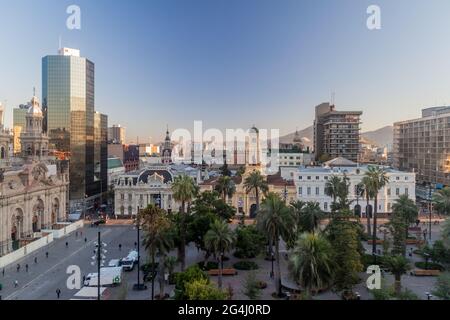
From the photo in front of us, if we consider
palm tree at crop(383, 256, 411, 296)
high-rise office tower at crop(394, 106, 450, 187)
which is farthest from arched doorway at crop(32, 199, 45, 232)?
high-rise office tower at crop(394, 106, 450, 187)

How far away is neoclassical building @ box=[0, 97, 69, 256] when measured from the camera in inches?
1986

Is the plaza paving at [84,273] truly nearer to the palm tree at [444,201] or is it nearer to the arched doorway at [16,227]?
the arched doorway at [16,227]

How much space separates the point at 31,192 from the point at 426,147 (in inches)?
4366

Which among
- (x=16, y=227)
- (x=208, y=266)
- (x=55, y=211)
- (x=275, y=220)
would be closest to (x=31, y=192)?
(x=16, y=227)

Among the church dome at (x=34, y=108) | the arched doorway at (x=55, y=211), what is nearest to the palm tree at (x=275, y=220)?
the arched doorway at (x=55, y=211)

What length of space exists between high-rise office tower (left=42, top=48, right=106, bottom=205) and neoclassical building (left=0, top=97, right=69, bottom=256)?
11.3 metres

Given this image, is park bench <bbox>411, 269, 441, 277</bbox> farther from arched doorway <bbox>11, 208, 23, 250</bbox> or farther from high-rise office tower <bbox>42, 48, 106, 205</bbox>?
high-rise office tower <bbox>42, 48, 106, 205</bbox>

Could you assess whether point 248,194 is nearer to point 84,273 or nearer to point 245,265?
point 245,265

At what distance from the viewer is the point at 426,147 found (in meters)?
113

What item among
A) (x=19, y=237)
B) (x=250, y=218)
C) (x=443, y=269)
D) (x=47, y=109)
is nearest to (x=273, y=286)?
(x=443, y=269)

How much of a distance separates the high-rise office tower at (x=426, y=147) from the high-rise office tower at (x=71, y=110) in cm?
9735

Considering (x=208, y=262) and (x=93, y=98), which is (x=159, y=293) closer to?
Result: (x=208, y=262)

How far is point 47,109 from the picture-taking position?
85188mm

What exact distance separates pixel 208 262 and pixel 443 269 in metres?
24.8
